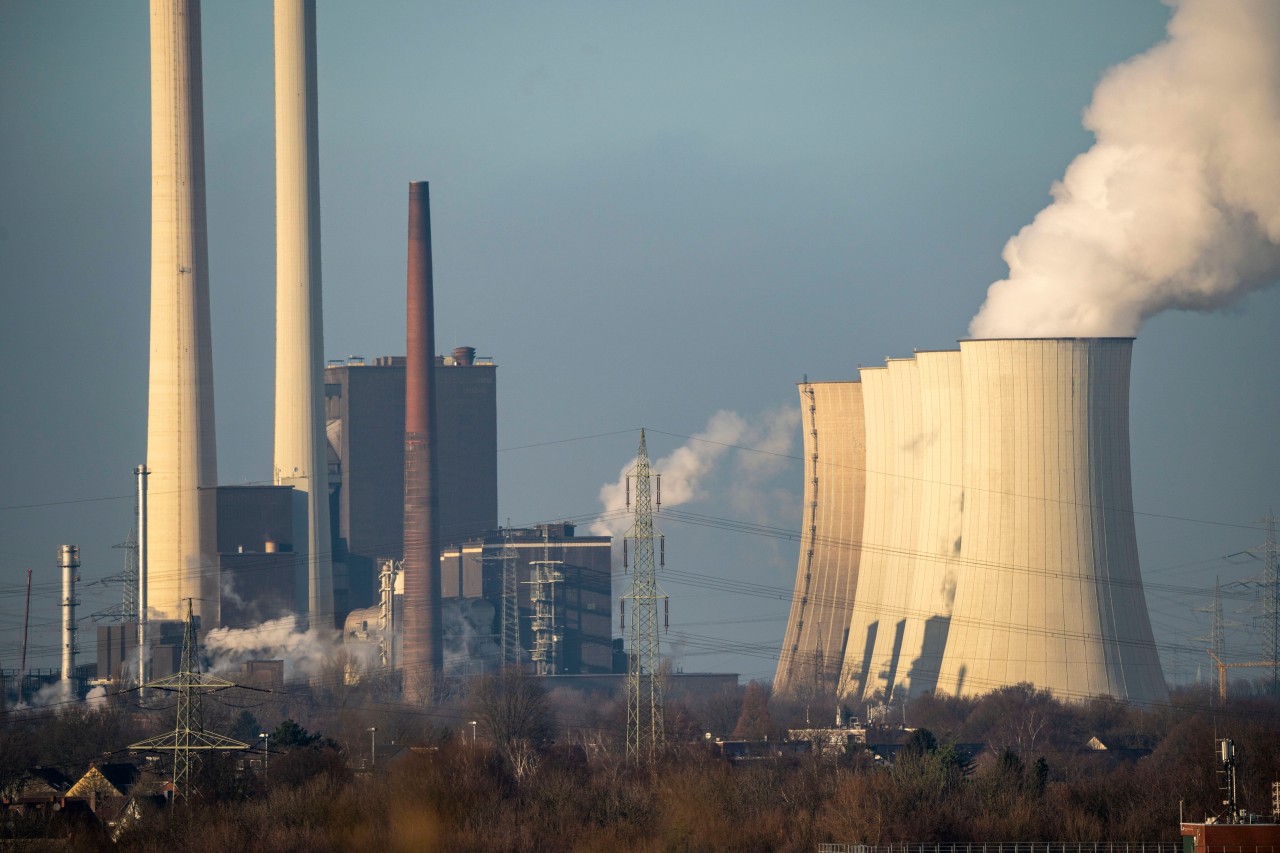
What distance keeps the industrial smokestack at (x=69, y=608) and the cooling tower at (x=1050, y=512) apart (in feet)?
77.7

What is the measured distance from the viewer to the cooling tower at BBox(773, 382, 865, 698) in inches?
1540

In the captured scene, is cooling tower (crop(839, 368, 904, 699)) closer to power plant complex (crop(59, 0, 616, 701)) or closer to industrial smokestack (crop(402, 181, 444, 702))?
power plant complex (crop(59, 0, 616, 701))

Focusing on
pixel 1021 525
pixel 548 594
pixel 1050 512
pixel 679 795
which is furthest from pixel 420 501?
pixel 679 795

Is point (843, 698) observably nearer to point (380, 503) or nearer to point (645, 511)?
point (645, 511)

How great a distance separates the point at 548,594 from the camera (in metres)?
53.0

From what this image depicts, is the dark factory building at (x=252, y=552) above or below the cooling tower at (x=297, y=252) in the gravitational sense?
below

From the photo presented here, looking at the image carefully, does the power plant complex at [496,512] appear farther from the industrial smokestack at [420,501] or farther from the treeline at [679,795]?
the treeline at [679,795]

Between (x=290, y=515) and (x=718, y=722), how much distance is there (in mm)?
12436

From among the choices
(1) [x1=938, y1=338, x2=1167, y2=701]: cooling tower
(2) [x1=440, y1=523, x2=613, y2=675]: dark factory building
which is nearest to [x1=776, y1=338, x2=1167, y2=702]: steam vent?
(1) [x1=938, y1=338, x2=1167, y2=701]: cooling tower

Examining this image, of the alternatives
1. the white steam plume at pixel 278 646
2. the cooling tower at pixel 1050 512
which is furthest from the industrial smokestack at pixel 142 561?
the cooling tower at pixel 1050 512

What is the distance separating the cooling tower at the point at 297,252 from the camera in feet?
154

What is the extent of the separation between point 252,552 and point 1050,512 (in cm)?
2440

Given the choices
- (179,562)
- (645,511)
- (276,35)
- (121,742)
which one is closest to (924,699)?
(645,511)

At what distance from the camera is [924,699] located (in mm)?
36000
